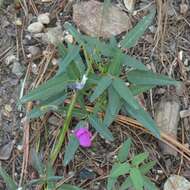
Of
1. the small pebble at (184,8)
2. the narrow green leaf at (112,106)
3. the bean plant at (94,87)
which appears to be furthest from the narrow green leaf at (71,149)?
the small pebble at (184,8)

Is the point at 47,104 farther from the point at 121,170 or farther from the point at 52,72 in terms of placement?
the point at 121,170

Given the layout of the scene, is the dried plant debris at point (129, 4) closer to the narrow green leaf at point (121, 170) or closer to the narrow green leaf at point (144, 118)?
the narrow green leaf at point (144, 118)

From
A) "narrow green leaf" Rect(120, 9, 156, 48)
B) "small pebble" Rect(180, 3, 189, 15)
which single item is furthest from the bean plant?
"small pebble" Rect(180, 3, 189, 15)

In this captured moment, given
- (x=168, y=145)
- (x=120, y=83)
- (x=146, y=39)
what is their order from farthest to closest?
(x=146, y=39)
(x=168, y=145)
(x=120, y=83)

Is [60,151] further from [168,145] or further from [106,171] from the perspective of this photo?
[168,145]

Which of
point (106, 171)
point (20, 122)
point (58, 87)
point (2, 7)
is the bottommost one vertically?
point (106, 171)

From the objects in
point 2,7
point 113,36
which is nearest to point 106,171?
point 113,36

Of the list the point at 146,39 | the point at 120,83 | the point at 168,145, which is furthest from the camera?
the point at 146,39
